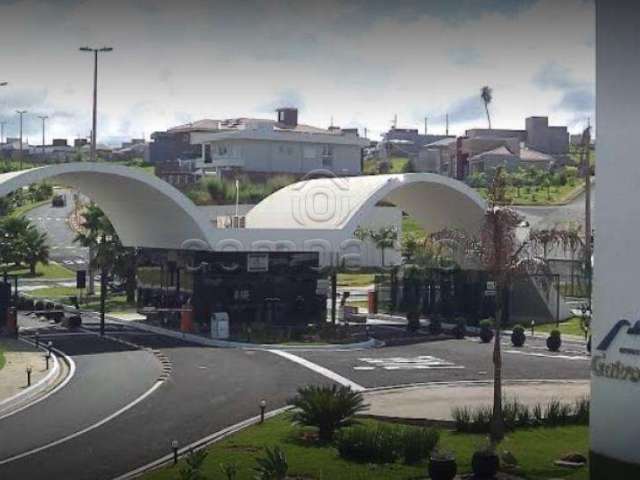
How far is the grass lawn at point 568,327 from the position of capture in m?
47.6

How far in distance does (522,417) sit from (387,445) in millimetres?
4932

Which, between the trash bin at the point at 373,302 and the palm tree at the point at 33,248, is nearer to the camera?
the trash bin at the point at 373,302

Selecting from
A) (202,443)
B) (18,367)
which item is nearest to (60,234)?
(18,367)

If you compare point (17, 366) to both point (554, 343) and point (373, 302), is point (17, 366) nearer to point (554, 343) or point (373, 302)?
point (554, 343)

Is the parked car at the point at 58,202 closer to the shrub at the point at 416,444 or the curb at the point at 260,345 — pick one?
the curb at the point at 260,345

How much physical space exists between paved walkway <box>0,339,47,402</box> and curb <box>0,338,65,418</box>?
199 mm

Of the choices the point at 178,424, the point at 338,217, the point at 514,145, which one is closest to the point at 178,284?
the point at 338,217

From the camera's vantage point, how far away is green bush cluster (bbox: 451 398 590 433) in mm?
24391

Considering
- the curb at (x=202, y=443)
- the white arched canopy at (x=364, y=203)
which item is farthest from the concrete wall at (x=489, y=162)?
the curb at (x=202, y=443)

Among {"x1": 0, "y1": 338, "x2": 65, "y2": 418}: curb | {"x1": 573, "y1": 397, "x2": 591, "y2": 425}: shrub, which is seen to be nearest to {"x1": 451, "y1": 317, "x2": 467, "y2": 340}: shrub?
{"x1": 0, "y1": 338, "x2": 65, "y2": 418}: curb

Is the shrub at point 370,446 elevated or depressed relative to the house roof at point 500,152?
depressed

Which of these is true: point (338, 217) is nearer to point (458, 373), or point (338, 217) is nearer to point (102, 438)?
point (458, 373)

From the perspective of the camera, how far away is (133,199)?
48.7m

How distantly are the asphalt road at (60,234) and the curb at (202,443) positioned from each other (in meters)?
55.7
